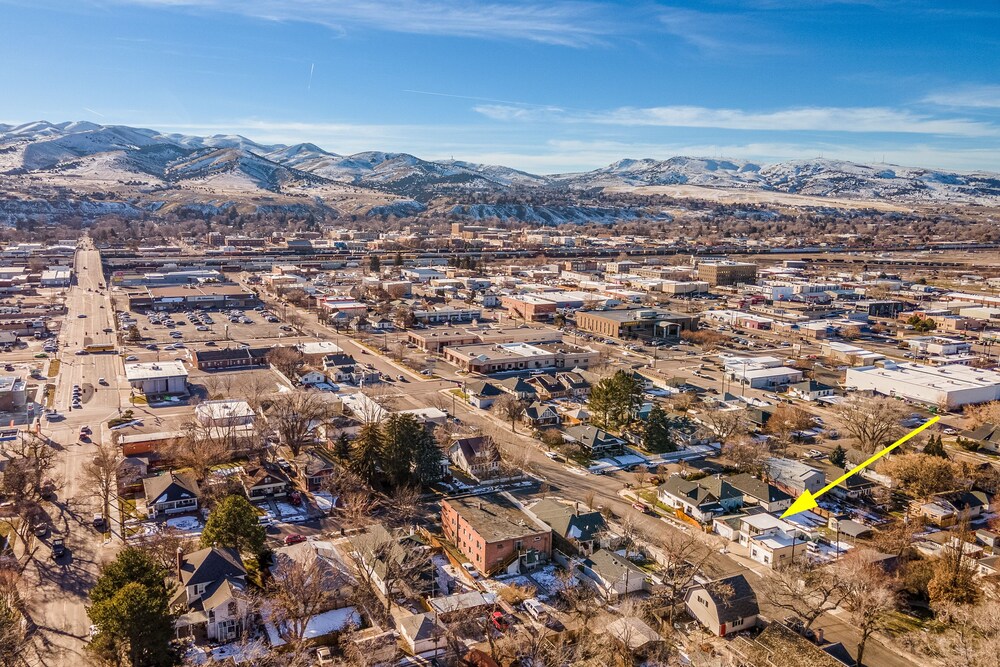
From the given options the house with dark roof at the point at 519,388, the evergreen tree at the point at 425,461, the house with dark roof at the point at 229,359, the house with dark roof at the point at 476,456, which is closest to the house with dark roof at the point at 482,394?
the house with dark roof at the point at 519,388

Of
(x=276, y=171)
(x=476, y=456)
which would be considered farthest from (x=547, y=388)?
(x=276, y=171)

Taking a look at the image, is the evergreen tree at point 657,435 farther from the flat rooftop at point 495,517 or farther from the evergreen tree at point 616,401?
the flat rooftop at point 495,517

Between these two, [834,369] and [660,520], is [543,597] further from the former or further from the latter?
[834,369]

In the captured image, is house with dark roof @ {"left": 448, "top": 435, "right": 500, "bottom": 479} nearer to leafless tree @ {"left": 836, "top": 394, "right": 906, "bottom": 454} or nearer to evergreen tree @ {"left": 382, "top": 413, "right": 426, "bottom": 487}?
evergreen tree @ {"left": 382, "top": 413, "right": 426, "bottom": 487}

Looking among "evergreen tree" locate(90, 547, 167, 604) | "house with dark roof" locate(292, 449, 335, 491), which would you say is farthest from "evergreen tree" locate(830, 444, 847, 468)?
"evergreen tree" locate(90, 547, 167, 604)

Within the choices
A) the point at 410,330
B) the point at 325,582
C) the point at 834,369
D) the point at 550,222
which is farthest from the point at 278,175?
the point at 325,582

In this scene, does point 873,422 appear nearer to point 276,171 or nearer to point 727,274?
point 727,274
